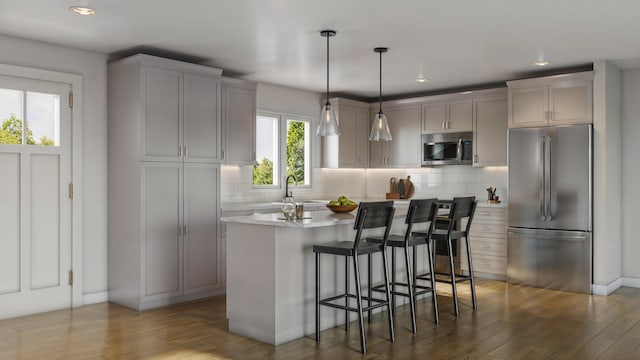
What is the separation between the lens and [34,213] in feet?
16.0

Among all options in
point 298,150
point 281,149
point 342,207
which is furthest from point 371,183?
point 342,207

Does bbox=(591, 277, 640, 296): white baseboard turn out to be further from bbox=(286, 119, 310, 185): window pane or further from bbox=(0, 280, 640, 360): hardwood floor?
bbox=(286, 119, 310, 185): window pane

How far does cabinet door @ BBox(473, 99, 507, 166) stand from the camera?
6805 mm

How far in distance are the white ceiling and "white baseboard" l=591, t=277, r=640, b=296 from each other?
2.33 metres

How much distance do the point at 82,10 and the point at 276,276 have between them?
2.35m

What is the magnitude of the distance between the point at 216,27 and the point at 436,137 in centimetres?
383

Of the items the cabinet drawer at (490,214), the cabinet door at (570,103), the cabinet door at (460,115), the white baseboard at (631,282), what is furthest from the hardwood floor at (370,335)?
the cabinet door at (460,115)

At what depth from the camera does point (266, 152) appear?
711cm

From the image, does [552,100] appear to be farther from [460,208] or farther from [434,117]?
[460,208]

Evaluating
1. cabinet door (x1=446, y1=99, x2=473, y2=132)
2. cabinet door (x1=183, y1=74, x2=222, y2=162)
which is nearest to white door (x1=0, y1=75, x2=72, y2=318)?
cabinet door (x1=183, y1=74, x2=222, y2=162)

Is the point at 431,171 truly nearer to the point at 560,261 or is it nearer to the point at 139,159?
the point at 560,261

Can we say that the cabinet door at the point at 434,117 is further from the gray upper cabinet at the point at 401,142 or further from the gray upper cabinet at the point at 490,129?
the gray upper cabinet at the point at 490,129

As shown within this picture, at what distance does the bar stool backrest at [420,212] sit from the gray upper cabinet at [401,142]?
3058 millimetres

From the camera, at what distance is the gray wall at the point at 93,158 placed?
5.18 m
